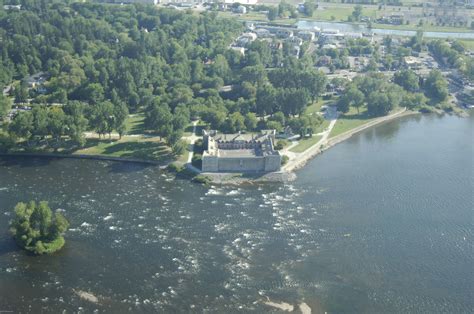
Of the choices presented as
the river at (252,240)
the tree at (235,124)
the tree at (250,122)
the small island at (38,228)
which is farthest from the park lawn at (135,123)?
the small island at (38,228)

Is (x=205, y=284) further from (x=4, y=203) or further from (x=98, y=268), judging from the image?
(x=4, y=203)

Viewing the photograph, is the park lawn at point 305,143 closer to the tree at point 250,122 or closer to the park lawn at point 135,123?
the tree at point 250,122

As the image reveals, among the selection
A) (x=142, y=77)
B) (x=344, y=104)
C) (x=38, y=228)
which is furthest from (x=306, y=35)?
(x=38, y=228)

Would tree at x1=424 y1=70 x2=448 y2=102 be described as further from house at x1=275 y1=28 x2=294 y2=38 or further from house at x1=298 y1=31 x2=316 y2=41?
house at x1=275 y1=28 x2=294 y2=38

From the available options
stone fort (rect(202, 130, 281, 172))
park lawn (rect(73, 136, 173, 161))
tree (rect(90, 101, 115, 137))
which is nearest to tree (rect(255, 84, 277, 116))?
stone fort (rect(202, 130, 281, 172))

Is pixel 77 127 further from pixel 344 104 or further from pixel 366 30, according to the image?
pixel 366 30
